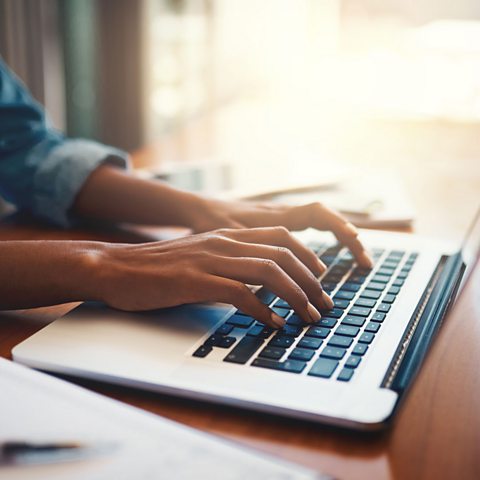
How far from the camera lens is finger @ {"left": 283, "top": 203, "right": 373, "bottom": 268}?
77 cm

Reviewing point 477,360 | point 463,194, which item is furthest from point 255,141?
point 477,360

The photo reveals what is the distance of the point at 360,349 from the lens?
534 millimetres

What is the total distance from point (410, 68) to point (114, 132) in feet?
4.35

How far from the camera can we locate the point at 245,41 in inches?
112

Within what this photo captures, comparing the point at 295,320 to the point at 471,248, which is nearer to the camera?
the point at 295,320

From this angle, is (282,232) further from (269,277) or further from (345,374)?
(345,374)

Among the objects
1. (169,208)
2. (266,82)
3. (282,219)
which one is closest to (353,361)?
(282,219)

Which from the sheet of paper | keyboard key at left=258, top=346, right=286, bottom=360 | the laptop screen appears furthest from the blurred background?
the sheet of paper

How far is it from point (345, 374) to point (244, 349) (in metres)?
0.08

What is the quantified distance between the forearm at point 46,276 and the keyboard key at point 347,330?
0.71 ft

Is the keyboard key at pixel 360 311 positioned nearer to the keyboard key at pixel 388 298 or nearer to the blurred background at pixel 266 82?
the keyboard key at pixel 388 298

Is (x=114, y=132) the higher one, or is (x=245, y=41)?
(x=245, y=41)

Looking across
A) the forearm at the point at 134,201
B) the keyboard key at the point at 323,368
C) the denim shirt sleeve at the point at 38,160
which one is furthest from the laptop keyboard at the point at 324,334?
the denim shirt sleeve at the point at 38,160

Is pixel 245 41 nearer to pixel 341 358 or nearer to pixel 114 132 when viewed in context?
pixel 114 132
